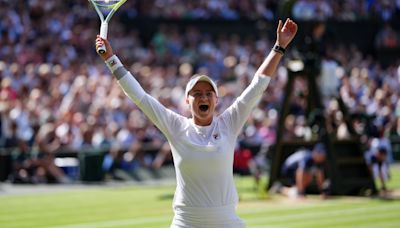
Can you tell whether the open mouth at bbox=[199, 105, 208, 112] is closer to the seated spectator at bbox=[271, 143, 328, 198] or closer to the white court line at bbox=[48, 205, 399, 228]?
the white court line at bbox=[48, 205, 399, 228]

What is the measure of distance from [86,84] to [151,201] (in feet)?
22.2

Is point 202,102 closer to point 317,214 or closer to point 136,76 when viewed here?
point 317,214

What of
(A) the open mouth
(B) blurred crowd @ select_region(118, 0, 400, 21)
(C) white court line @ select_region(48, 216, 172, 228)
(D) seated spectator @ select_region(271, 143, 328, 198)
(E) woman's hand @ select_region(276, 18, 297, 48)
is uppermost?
(B) blurred crowd @ select_region(118, 0, 400, 21)

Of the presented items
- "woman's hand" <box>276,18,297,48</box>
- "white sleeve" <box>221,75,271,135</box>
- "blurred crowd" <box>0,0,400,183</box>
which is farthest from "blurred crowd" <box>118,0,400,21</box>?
"white sleeve" <box>221,75,271,135</box>

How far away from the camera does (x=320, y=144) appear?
1741 centimetres

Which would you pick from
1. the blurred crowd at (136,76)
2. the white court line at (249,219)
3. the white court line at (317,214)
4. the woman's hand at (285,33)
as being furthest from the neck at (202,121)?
the blurred crowd at (136,76)

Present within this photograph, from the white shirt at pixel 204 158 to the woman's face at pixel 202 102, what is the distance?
6 cm

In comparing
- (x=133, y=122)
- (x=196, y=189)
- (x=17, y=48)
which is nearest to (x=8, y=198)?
(x=133, y=122)

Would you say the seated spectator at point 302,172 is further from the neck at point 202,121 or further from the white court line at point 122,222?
the neck at point 202,121

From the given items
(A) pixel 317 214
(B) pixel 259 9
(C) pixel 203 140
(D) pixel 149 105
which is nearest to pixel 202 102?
(C) pixel 203 140

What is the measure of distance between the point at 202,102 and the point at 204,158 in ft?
1.29

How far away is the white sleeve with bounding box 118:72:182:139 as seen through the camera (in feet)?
Result: 21.2

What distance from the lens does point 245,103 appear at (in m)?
6.51

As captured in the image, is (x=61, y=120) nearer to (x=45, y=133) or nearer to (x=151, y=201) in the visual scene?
(x=45, y=133)
